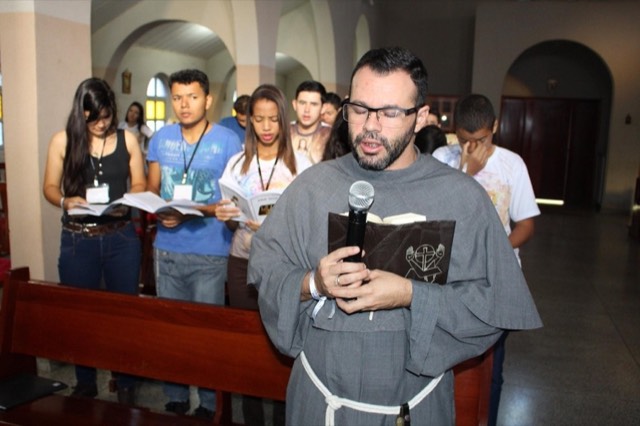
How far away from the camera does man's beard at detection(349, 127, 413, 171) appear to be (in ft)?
4.71

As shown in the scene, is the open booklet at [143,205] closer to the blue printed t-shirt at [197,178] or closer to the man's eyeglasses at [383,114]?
the blue printed t-shirt at [197,178]

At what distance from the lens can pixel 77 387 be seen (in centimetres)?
309

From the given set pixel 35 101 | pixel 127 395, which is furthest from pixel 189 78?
pixel 127 395

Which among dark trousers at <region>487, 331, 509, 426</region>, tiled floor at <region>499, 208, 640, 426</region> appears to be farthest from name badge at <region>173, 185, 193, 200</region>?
tiled floor at <region>499, 208, 640, 426</region>

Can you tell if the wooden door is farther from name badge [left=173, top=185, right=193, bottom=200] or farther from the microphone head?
the microphone head

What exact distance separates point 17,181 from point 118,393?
4.65 feet

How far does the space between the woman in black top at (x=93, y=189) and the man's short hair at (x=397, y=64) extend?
1.81 metres

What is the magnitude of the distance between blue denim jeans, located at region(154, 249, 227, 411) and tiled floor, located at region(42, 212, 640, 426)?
72 centimetres

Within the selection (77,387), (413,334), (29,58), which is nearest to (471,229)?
(413,334)

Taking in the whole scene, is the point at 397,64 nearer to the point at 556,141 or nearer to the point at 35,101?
the point at 35,101

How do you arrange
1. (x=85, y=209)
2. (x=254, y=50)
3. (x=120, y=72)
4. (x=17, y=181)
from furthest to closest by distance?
(x=120, y=72)
(x=254, y=50)
(x=17, y=181)
(x=85, y=209)

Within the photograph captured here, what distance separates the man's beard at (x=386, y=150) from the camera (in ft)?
4.71

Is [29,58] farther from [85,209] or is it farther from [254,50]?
[254,50]

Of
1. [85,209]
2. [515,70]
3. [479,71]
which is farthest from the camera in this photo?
[515,70]
